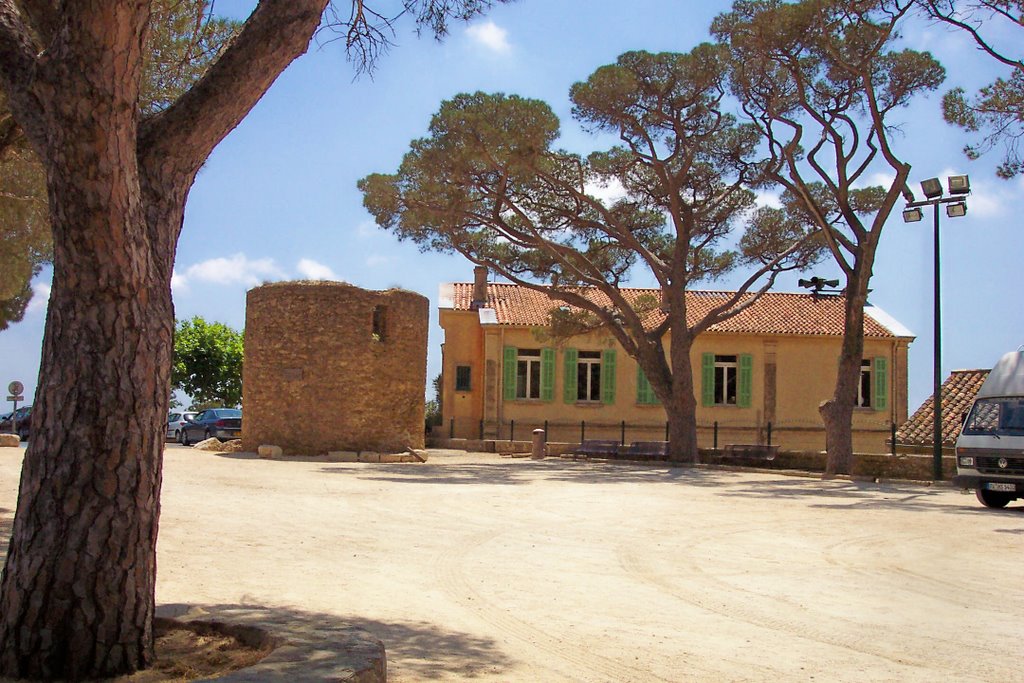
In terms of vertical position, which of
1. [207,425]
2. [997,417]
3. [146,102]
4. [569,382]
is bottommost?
[207,425]

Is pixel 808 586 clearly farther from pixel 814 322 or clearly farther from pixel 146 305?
pixel 814 322

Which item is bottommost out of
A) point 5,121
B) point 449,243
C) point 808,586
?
point 808,586

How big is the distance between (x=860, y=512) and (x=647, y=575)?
20.9ft

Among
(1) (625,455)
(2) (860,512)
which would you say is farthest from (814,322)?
(2) (860,512)

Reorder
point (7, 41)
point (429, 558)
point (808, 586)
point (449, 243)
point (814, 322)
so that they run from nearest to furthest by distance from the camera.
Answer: point (7, 41) → point (808, 586) → point (429, 558) → point (449, 243) → point (814, 322)

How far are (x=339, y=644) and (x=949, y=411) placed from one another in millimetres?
25416

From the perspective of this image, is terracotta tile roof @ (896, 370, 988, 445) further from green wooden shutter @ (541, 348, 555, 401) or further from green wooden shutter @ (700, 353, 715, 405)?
green wooden shutter @ (541, 348, 555, 401)

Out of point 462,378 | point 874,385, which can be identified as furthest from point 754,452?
point 462,378

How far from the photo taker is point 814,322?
34.3m

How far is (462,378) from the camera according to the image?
3256 centimetres

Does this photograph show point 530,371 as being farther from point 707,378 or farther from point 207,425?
point 207,425

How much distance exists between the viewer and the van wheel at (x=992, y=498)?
14297 mm

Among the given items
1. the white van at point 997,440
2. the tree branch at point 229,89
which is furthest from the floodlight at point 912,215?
the tree branch at point 229,89

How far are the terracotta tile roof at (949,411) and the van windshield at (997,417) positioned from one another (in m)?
11.1
